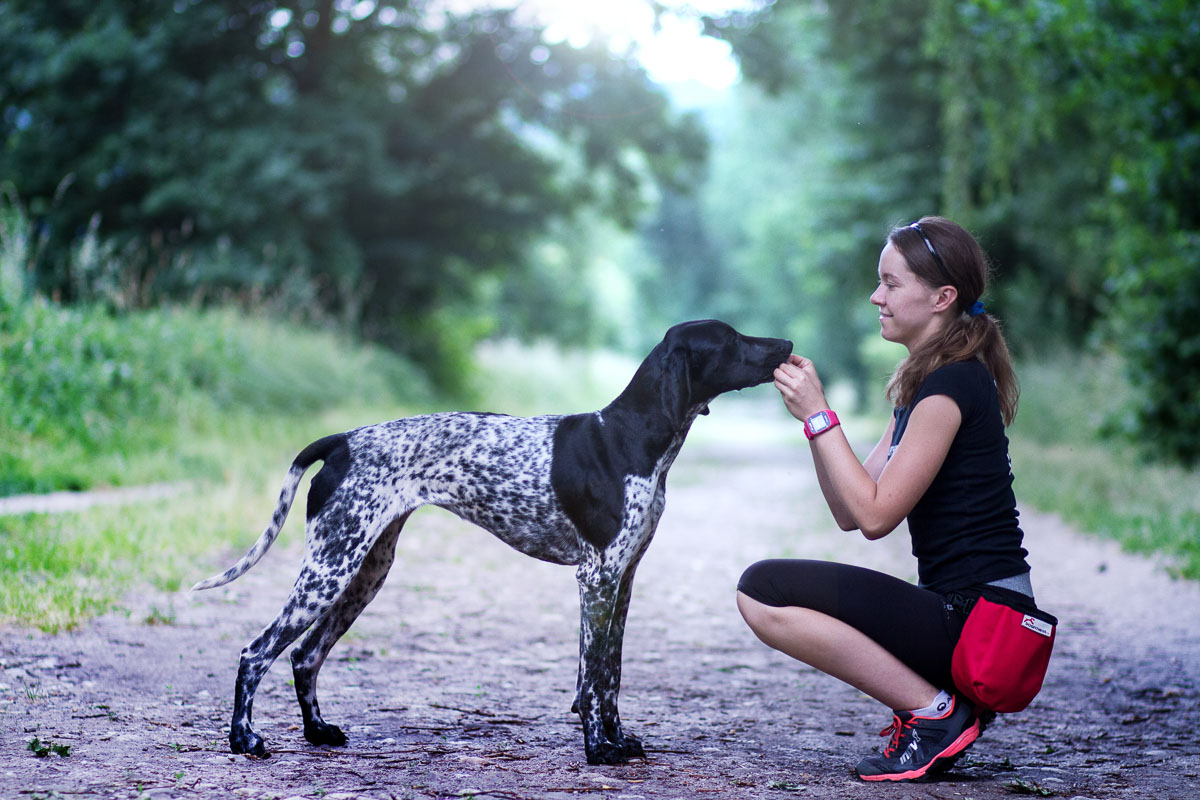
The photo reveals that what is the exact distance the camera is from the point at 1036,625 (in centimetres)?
345

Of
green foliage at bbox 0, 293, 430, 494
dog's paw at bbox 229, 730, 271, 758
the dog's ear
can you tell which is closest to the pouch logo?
the dog's ear

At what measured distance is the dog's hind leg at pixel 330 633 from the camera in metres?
3.81

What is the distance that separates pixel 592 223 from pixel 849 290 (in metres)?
16.5

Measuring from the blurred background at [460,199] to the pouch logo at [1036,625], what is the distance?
4.43 meters

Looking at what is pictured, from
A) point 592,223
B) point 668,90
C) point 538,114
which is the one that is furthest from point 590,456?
point 592,223

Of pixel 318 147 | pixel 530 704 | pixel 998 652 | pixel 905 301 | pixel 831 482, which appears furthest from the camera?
pixel 318 147

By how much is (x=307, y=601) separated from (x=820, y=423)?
1.86 meters

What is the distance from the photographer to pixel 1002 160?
A: 1216cm

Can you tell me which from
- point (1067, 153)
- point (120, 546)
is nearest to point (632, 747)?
point (120, 546)

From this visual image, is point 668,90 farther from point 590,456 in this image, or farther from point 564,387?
point 590,456

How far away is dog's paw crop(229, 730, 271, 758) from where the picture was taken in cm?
359

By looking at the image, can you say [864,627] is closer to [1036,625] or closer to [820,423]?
[1036,625]

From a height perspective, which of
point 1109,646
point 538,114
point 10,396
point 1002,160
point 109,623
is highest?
point 538,114

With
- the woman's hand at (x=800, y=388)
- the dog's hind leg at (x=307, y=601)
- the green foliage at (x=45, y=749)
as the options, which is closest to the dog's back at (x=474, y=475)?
the dog's hind leg at (x=307, y=601)
